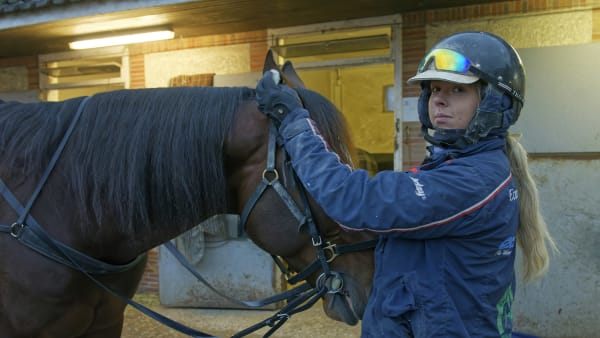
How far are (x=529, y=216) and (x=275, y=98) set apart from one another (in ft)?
3.24

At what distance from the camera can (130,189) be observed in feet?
5.54

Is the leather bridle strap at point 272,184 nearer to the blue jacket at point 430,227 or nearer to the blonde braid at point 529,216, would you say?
the blue jacket at point 430,227

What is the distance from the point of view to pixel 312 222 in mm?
1513

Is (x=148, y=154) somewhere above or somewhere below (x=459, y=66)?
below

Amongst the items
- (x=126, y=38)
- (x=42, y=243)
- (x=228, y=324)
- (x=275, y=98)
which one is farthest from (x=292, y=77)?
(x=126, y=38)

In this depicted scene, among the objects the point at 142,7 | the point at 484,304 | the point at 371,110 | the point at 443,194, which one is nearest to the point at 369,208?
the point at 443,194

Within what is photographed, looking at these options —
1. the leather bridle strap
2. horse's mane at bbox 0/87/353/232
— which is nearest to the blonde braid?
horse's mane at bbox 0/87/353/232

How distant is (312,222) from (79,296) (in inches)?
43.2

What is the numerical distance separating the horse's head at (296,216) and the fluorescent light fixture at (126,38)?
3.84 metres

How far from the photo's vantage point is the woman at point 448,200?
133cm

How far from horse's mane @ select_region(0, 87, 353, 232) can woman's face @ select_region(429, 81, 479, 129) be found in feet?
1.11

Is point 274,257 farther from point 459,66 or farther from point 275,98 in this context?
point 459,66

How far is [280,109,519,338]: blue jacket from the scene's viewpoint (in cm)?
132

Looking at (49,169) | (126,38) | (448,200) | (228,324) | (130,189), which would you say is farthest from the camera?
(126,38)
